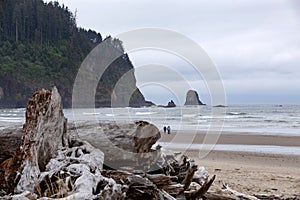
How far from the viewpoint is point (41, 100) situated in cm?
406

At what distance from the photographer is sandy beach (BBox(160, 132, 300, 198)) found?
766cm

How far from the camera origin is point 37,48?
267 feet

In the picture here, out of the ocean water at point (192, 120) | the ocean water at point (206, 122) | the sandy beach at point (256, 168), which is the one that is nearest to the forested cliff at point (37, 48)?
the ocean water at point (192, 120)

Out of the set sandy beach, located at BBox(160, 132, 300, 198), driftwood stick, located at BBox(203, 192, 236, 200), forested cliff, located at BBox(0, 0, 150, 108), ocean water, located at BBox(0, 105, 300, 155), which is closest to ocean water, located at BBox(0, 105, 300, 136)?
ocean water, located at BBox(0, 105, 300, 155)

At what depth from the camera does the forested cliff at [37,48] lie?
234ft

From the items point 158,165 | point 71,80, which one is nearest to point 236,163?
point 158,165

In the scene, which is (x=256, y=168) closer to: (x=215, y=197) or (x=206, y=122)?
(x=215, y=197)

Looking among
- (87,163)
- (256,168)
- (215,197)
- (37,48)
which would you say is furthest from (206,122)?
(37,48)

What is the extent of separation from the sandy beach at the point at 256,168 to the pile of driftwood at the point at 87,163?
1208 mm

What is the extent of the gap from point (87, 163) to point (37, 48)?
81.3 m

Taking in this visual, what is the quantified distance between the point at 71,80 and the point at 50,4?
88.8 feet

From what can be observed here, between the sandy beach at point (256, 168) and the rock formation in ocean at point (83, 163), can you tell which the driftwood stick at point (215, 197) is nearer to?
the rock formation in ocean at point (83, 163)

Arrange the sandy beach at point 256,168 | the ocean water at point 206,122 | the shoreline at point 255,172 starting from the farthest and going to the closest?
the ocean water at point 206,122 → the sandy beach at point 256,168 → the shoreline at point 255,172

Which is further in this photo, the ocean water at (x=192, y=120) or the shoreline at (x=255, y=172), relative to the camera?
the ocean water at (x=192, y=120)
